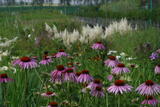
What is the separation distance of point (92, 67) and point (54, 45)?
3.78 meters

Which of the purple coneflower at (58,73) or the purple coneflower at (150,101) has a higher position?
the purple coneflower at (58,73)

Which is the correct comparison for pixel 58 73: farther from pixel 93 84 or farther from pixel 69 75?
pixel 93 84

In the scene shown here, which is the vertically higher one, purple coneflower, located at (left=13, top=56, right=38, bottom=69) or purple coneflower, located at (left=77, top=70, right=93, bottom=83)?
purple coneflower, located at (left=13, top=56, right=38, bottom=69)

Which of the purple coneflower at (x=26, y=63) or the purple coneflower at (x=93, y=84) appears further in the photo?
the purple coneflower at (x=26, y=63)

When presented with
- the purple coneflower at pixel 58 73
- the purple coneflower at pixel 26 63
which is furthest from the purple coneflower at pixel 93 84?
the purple coneflower at pixel 26 63

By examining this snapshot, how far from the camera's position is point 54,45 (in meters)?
9.09

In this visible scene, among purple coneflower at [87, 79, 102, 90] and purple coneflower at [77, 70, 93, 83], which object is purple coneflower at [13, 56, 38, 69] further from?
purple coneflower at [87, 79, 102, 90]

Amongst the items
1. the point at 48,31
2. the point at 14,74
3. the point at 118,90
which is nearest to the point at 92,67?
the point at 14,74

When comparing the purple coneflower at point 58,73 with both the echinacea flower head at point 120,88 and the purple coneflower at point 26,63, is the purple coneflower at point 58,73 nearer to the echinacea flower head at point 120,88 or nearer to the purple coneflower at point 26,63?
the purple coneflower at point 26,63

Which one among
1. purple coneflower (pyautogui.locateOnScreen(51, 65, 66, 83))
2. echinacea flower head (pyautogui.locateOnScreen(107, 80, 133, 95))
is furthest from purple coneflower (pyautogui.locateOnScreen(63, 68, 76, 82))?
echinacea flower head (pyautogui.locateOnScreen(107, 80, 133, 95))

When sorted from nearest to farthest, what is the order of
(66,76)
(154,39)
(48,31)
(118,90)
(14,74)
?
1. (118,90)
2. (66,76)
3. (14,74)
4. (154,39)
5. (48,31)

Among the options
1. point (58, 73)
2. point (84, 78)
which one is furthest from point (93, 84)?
point (58, 73)

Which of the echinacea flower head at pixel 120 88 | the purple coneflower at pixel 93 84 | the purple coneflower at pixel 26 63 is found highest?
the purple coneflower at pixel 26 63

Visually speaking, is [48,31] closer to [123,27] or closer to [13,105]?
[123,27]
